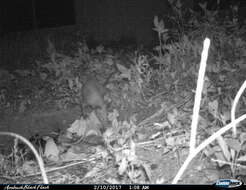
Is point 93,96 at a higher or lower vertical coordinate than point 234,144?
higher

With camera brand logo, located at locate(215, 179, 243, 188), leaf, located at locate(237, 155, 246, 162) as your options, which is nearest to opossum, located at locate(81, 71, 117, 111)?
leaf, located at locate(237, 155, 246, 162)

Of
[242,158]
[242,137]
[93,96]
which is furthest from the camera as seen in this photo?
[93,96]

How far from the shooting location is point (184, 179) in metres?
1.68

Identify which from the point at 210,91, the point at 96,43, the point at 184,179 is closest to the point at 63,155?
the point at 184,179

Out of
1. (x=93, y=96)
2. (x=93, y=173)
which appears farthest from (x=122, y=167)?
(x=93, y=96)

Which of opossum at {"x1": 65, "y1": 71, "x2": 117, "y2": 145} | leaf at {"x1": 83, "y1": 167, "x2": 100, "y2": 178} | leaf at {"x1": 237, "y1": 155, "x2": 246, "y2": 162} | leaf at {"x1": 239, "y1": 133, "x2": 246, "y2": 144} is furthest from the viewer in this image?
opossum at {"x1": 65, "y1": 71, "x2": 117, "y2": 145}

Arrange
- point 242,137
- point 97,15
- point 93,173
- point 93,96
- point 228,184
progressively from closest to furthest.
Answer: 1. point 228,184
2. point 242,137
3. point 93,173
4. point 93,96
5. point 97,15

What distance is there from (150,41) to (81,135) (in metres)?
2.67

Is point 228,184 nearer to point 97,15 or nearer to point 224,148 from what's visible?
point 224,148

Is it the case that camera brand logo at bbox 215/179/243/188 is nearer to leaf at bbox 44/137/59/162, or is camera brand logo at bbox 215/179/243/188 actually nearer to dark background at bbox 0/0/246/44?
leaf at bbox 44/137/59/162

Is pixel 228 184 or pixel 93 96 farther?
pixel 93 96

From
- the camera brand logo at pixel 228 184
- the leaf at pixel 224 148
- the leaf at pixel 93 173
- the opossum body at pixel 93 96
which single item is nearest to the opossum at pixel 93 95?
the opossum body at pixel 93 96

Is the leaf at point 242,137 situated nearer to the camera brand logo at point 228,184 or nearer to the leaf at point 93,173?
→ the camera brand logo at point 228,184

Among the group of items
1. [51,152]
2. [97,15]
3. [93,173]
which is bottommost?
[93,173]
